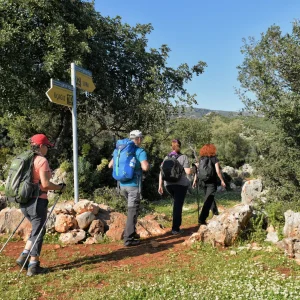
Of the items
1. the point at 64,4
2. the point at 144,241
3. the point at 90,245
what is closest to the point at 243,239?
the point at 144,241

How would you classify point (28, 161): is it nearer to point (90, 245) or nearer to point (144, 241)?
point (90, 245)

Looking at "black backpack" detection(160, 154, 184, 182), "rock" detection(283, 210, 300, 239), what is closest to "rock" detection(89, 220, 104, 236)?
"black backpack" detection(160, 154, 184, 182)

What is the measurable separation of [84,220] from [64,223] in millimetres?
386

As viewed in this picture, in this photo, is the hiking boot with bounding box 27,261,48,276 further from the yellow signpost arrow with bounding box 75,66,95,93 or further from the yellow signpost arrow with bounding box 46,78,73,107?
the yellow signpost arrow with bounding box 75,66,95,93

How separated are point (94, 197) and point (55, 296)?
20.9 ft

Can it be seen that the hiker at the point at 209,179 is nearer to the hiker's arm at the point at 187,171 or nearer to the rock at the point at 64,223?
the hiker's arm at the point at 187,171

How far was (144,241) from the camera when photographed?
6.26m

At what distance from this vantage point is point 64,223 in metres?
6.50

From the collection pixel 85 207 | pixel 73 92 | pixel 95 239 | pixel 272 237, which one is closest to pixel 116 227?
pixel 95 239

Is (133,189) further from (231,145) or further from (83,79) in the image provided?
(231,145)

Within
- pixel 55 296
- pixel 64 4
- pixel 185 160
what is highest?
pixel 64 4

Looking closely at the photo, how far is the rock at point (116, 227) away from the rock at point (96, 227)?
169 mm

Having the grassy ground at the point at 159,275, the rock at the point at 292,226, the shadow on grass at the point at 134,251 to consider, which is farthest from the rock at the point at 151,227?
the rock at the point at 292,226

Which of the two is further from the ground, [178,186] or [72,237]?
[178,186]
